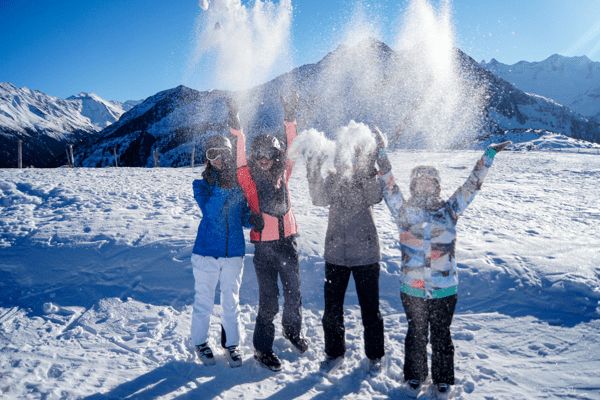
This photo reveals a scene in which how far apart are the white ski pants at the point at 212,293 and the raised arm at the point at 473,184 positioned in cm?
206

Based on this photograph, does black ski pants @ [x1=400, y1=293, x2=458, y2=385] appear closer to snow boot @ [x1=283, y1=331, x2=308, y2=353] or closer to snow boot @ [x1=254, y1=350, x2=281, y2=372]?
snow boot @ [x1=283, y1=331, x2=308, y2=353]

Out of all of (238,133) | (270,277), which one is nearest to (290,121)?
(238,133)

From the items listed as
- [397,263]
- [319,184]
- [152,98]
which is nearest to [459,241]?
[397,263]

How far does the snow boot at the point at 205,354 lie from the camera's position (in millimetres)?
2986

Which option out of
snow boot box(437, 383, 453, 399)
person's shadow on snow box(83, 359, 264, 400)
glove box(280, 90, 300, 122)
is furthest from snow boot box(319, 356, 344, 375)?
glove box(280, 90, 300, 122)

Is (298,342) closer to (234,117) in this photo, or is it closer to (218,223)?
(218,223)

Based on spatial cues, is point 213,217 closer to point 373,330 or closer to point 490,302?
point 373,330

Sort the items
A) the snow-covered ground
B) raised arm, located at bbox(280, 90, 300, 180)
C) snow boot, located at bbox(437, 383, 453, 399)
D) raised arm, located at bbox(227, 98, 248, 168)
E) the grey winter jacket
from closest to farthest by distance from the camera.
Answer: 1. snow boot, located at bbox(437, 383, 453, 399)
2. the snow-covered ground
3. the grey winter jacket
4. raised arm, located at bbox(227, 98, 248, 168)
5. raised arm, located at bbox(280, 90, 300, 180)

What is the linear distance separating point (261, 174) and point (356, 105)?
4138 inches

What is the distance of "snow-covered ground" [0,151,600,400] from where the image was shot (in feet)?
9.09

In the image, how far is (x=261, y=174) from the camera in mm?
3111

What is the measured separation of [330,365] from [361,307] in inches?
25.6

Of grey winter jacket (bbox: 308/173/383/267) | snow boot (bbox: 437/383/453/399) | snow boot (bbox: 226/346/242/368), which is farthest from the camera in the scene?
snow boot (bbox: 226/346/242/368)

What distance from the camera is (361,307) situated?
2.97 meters
